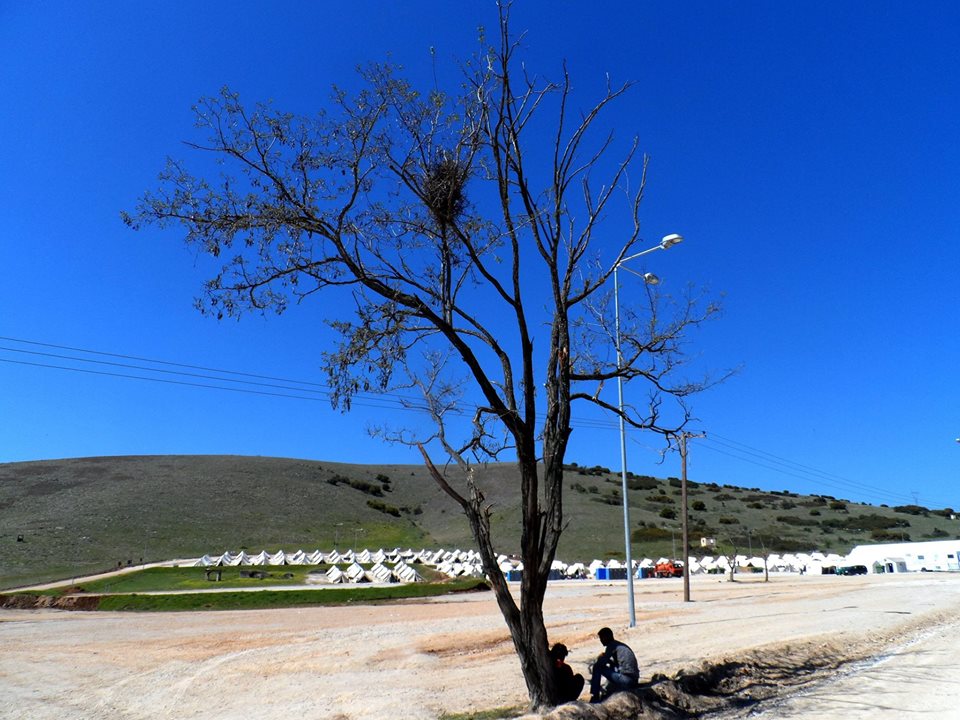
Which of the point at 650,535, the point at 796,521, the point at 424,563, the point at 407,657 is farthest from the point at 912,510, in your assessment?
the point at 407,657

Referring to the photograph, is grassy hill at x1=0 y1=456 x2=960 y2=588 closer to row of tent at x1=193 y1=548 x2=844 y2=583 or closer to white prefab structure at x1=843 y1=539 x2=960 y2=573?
row of tent at x1=193 y1=548 x2=844 y2=583

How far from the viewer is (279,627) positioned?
28328mm

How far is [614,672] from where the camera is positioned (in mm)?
10086

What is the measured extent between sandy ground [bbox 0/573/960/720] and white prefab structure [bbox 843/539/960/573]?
147 feet

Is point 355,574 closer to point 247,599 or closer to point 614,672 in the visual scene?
point 247,599

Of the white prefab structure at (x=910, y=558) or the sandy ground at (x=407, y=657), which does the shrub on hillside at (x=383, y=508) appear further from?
the sandy ground at (x=407, y=657)

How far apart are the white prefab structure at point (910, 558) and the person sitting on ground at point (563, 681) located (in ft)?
232

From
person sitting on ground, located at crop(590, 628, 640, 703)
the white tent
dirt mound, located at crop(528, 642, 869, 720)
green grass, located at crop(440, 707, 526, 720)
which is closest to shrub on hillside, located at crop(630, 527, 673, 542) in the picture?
the white tent

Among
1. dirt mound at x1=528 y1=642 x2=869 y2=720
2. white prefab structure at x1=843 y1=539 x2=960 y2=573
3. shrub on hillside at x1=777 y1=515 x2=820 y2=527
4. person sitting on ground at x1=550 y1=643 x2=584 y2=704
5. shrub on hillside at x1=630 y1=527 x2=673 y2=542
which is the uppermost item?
shrub on hillside at x1=777 y1=515 x2=820 y2=527

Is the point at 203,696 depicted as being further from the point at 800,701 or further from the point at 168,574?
the point at 168,574

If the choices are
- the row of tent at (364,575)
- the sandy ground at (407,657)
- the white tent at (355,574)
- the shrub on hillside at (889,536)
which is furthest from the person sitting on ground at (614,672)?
the shrub on hillside at (889,536)

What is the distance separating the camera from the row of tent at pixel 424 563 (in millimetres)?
55534

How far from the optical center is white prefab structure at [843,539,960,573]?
71.7 metres

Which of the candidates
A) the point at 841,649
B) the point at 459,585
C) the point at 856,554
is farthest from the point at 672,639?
the point at 856,554
